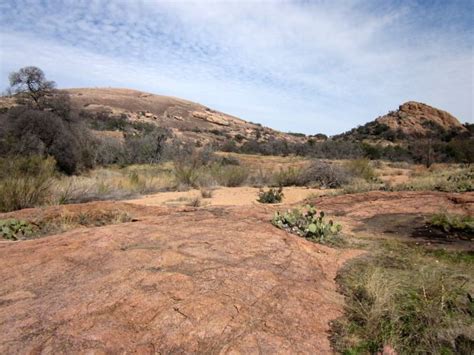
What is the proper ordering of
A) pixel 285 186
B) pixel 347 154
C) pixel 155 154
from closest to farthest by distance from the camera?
pixel 285 186
pixel 155 154
pixel 347 154

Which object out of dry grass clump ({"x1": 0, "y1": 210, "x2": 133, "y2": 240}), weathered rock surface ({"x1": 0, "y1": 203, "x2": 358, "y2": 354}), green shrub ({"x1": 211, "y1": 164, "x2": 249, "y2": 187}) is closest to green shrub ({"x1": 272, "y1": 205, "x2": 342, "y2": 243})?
weathered rock surface ({"x1": 0, "y1": 203, "x2": 358, "y2": 354})

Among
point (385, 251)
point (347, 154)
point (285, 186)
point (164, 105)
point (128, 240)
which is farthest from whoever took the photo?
point (164, 105)

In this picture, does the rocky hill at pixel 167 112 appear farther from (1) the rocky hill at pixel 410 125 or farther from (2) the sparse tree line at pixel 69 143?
(2) the sparse tree line at pixel 69 143

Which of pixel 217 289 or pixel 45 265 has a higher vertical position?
pixel 217 289

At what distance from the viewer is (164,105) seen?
62906 millimetres

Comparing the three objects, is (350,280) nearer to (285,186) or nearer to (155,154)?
(285,186)

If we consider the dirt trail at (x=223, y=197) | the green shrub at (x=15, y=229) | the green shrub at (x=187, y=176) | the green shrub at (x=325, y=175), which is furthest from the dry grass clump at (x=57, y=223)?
the green shrub at (x=325, y=175)

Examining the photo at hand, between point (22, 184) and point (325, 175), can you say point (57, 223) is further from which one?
point (325, 175)

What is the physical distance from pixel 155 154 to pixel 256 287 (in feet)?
67.0

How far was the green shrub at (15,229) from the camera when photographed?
210 inches

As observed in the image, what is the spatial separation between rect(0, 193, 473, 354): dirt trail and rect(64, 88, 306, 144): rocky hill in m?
41.4

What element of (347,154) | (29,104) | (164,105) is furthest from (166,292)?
(164,105)

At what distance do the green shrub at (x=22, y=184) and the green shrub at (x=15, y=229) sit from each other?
2488 mm

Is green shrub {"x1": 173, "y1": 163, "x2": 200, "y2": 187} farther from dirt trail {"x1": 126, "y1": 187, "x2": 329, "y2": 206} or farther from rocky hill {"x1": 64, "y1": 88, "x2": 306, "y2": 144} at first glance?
rocky hill {"x1": 64, "y1": 88, "x2": 306, "y2": 144}
